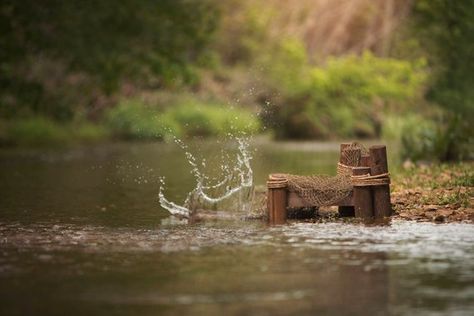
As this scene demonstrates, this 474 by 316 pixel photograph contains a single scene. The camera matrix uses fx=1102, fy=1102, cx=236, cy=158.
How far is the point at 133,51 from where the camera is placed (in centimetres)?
4347

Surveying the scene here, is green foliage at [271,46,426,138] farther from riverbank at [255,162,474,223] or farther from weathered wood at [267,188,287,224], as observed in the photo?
weathered wood at [267,188,287,224]

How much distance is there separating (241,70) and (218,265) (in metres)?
51.9

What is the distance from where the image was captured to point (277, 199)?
14.8 metres

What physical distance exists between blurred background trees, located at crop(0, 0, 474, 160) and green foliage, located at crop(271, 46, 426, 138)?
7 cm

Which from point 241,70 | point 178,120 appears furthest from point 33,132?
point 241,70

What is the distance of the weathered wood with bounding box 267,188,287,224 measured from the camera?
14.8 m

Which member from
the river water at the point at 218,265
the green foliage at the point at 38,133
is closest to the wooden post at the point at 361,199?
the river water at the point at 218,265

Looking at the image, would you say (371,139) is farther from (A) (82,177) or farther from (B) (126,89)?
(A) (82,177)

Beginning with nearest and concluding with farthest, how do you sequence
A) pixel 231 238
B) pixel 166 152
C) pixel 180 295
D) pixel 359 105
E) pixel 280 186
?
1. pixel 180 295
2. pixel 231 238
3. pixel 280 186
4. pixel 166 152
5. pixel 359 105

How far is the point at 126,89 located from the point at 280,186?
44.1 meters

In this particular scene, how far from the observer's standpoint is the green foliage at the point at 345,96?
56.2 metres

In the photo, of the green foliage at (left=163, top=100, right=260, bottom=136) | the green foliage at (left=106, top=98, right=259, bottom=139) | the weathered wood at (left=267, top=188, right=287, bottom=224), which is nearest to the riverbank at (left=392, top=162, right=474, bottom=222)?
the weathered wood at (left=267, top=188, right=287, bottom=224)

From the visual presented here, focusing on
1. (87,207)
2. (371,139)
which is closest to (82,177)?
(87,207)

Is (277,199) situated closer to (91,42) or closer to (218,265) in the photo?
(218,265)
